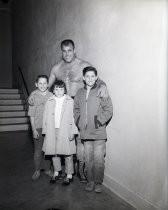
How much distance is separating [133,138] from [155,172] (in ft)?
1.67

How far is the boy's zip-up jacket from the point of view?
10.6ft

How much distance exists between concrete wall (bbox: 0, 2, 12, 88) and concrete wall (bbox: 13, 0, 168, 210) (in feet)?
30.9

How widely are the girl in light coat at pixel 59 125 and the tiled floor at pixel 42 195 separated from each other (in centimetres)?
30

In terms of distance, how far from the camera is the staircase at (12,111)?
26.6 feet

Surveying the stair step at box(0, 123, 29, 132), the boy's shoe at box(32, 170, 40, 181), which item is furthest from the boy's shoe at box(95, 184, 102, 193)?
the stair step at box(0, 123, 29, 132)

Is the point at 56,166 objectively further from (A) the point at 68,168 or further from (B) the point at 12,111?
(B) the point at 12,111

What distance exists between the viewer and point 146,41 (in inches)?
106

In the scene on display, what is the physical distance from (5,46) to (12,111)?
5.55 m

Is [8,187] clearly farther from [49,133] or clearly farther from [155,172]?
[155,172]

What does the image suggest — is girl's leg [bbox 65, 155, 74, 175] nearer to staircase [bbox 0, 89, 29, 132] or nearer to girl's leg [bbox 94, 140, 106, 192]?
girl's leg [bbox 94, 140, 106, 192]

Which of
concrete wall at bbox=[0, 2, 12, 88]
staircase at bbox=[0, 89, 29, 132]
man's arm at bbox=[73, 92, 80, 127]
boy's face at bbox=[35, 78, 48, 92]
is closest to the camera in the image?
man's arm at bbox=[73, 92, 80, 127]

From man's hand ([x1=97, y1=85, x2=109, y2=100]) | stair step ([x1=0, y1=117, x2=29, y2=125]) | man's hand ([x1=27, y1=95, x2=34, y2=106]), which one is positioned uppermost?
man's hand ([x1=97, y1=85, x2=109, y2=100])

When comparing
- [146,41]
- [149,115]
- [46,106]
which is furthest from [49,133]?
[146,41]

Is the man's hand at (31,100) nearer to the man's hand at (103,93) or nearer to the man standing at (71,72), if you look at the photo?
the man standing at (71,72)
